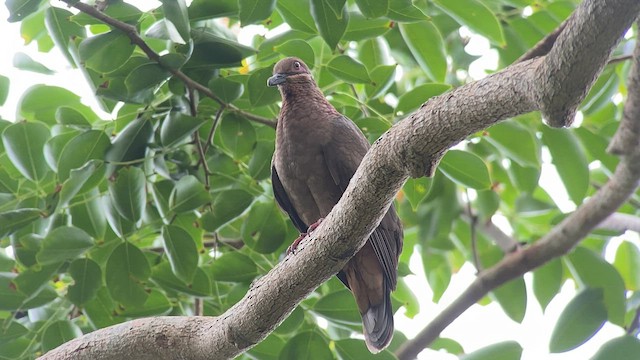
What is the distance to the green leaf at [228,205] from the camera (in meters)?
3.33

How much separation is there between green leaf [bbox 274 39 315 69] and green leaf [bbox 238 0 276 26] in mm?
205

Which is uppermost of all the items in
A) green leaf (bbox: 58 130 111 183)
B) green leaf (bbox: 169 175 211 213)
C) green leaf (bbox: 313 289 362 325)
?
green leaf (bbox: 58 130 111 183)

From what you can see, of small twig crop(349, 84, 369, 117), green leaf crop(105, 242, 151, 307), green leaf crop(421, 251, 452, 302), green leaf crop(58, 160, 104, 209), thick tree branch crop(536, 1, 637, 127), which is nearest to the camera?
thick tree branch crop(536, 1, 637, 127)

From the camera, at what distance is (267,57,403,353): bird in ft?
11.2

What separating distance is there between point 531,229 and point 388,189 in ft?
7.87

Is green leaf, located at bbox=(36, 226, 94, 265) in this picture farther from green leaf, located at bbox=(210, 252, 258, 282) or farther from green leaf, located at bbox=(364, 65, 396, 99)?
green leaf, located at bbox=(364, 65, 396, 99)

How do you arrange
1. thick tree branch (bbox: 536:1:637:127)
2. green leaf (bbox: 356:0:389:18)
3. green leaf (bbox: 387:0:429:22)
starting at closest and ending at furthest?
thick tree branch (bbox: 536:1:637:127) < green leaf (bbox: 356:0:389:18) < green leaf (bbox: 387:0:429:22)

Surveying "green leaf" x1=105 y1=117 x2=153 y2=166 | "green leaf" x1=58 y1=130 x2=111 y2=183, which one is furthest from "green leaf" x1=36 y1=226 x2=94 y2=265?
"green leaf" x1=105 y1=117 x2=153 y2=166

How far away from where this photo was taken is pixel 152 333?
9.27ft

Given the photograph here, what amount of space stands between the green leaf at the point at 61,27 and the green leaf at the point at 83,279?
2.76ft

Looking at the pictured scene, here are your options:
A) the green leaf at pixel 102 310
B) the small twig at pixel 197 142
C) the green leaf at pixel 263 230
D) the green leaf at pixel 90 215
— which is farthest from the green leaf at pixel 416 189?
the green leaf at pixel 102 310

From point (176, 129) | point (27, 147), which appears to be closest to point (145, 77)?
point (176, 129)

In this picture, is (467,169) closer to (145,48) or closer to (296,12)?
(296,12)

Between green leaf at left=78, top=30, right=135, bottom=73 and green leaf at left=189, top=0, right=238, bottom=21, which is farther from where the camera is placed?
green leaf at left=189, top=0, right=238, bottom=21
